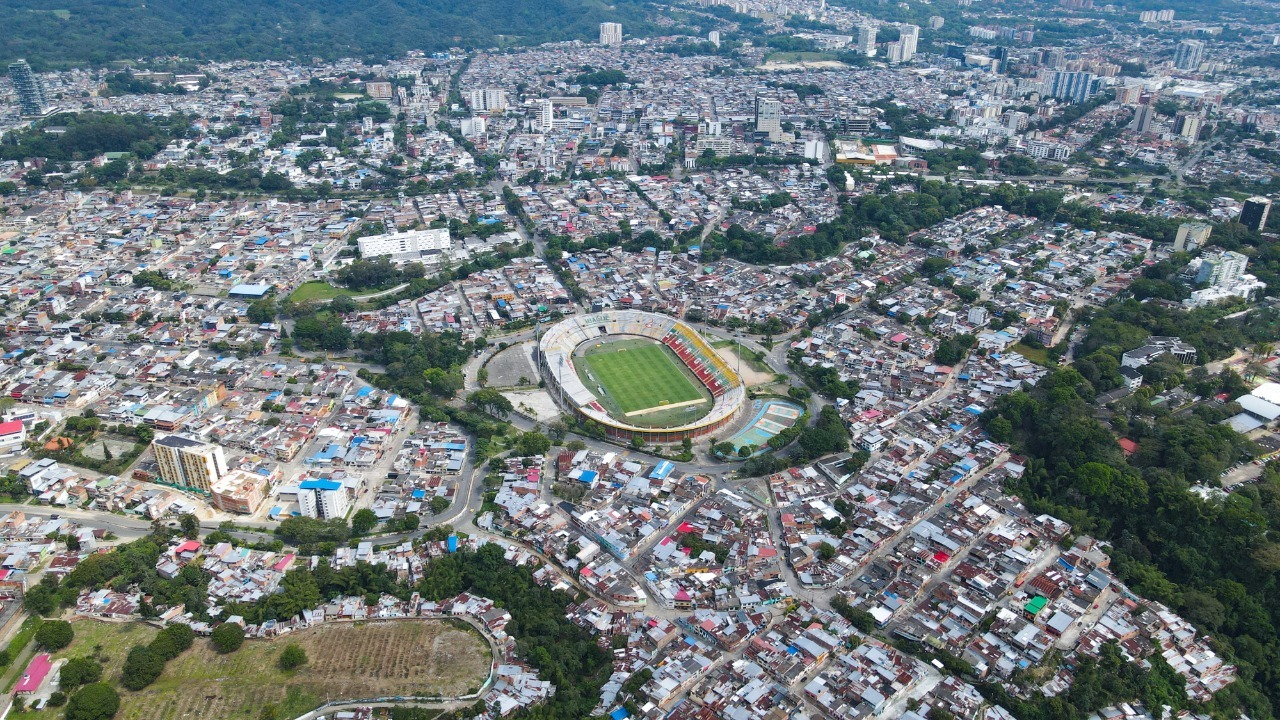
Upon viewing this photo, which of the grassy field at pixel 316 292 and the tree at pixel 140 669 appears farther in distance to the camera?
the grassy field at pixel 316 292

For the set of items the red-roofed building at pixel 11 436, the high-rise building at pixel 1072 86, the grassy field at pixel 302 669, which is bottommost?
the grassy field at pixel 302 669

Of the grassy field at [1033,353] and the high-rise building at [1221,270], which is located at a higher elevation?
the high-rise building at [1221,270]

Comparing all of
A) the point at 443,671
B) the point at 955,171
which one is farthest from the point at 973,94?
the point at 443,671

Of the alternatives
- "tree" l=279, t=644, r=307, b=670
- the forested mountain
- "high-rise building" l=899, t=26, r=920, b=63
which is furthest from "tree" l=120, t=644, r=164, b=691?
"high-rise building" l=899, t=26, r=920, b=63

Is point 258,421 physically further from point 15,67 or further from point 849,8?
point 849,8

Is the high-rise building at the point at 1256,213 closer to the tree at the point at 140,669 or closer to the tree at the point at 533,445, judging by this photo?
the tree at the point at 533,445

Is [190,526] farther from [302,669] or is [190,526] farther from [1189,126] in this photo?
[1189,126]

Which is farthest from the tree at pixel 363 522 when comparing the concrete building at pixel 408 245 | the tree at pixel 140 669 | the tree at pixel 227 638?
the concrete building at pixel 408 245
